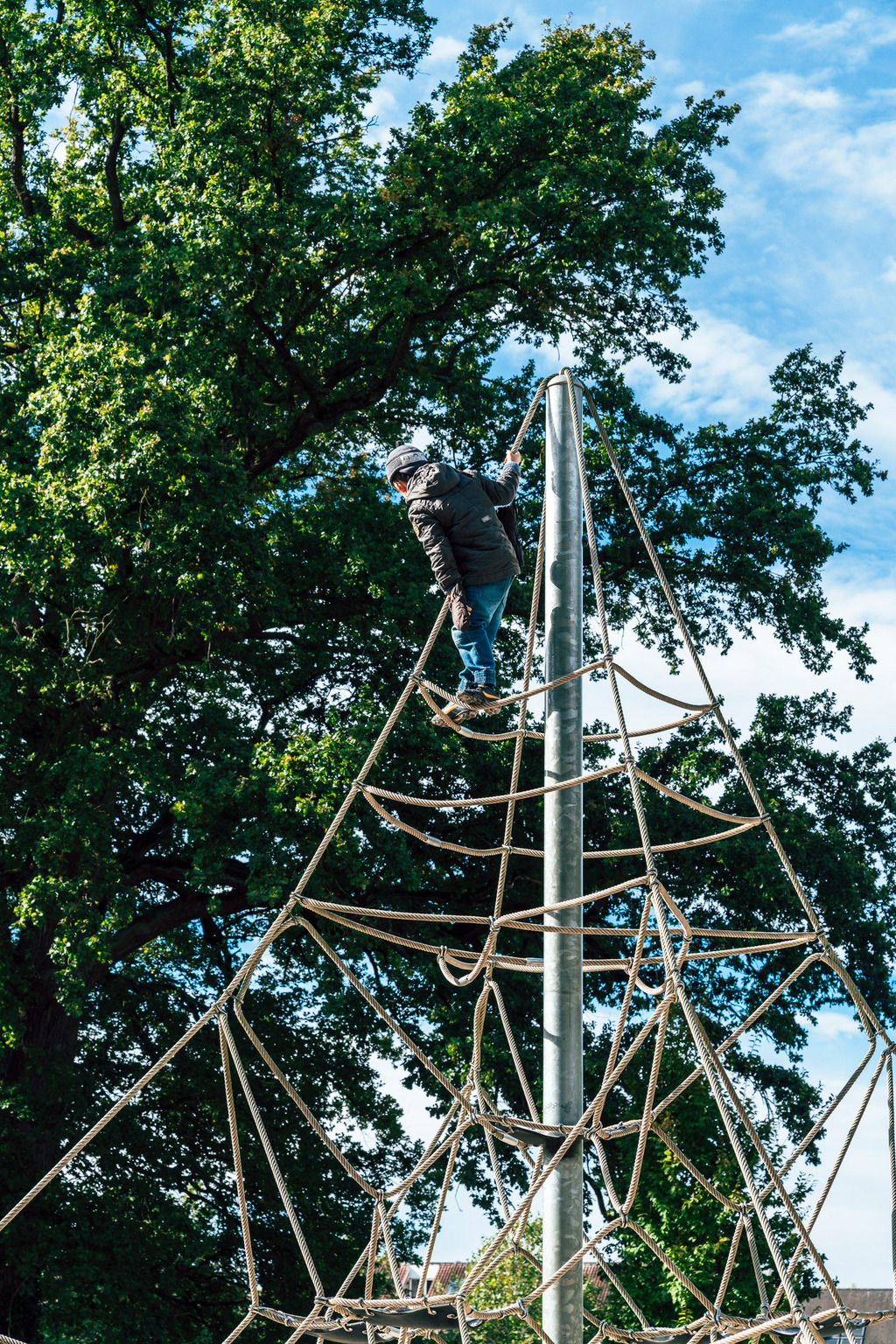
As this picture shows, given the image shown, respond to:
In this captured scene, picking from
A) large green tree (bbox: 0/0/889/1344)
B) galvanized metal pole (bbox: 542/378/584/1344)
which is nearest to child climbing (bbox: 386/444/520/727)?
galvanized metal pole (bbox: 542/378/584/1344)

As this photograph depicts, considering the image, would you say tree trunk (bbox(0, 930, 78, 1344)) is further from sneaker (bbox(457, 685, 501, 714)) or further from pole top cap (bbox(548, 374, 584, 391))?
pole top cap (bbox(548, 374, 584, 391))

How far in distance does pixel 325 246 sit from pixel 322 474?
254 cm

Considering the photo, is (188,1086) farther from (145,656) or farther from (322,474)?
(322,474)

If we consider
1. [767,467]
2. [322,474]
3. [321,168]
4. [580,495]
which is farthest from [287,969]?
[580,495]

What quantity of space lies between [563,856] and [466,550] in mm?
1418

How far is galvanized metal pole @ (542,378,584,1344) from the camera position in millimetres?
4031

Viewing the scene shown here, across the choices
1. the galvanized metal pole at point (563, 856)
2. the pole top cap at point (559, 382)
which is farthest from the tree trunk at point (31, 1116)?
the pole top cap at point (559, 382)

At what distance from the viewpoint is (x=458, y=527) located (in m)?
5.27

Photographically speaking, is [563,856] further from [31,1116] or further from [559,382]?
[31,1116]

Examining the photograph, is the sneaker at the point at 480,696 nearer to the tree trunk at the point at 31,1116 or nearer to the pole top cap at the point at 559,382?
the pole top cap at the point at 559,382

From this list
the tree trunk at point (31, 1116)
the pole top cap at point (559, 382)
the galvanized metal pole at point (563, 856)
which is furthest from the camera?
the tree trunk at point (31, 1116)

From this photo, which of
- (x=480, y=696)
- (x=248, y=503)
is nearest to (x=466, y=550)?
(x=480, y=696)

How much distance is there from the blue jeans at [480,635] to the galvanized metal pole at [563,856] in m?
0.54

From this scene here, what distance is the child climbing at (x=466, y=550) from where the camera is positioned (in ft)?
17.1
